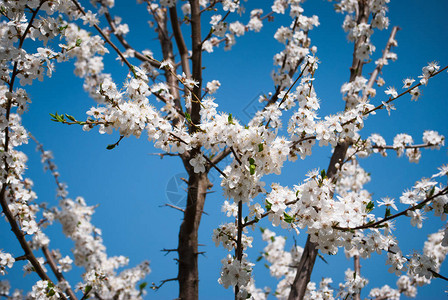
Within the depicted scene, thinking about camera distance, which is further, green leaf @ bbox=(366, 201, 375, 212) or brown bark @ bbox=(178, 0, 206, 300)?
brown bark @ bbox=(178, 0, 206, 300)

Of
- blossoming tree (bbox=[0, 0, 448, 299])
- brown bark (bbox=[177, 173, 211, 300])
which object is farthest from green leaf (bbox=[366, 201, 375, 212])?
brown bark (bbox=[177, 173, 211, 300])

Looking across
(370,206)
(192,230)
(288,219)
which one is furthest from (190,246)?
(370,206)

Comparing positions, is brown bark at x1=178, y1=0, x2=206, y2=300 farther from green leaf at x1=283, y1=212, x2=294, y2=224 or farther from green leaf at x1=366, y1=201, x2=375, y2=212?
green leaf at x1=366, y1=201, x2=375, y2=212

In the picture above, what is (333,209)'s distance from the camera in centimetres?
200

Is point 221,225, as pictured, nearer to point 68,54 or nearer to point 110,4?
point 68,54

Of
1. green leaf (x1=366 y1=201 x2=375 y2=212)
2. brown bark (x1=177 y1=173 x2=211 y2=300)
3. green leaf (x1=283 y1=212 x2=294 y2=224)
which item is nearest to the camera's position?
green leaf (x1=283 y1=212 x2=294 y2=224)

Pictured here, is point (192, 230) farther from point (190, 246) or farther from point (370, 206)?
point (370, 206)

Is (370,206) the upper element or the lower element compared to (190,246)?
lower

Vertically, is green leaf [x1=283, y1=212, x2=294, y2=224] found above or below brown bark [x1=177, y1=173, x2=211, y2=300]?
below

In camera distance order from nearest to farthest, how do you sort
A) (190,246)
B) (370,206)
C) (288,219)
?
(288,219), (370,206), (190,246)

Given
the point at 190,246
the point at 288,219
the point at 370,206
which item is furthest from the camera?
the point at 190,246

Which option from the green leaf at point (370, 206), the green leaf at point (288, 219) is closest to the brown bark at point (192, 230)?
the green leaf at point (288, 219)

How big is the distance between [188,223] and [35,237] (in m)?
2.44

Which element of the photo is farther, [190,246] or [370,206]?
[190,246]
